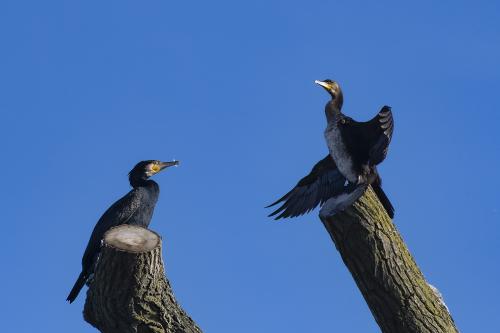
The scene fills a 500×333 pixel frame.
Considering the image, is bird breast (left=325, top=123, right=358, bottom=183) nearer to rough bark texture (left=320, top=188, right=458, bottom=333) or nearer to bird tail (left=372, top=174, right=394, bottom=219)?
bird tail (left=372, top=174, right=394, bottom=219)

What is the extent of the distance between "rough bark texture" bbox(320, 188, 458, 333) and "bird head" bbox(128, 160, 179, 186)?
4849 millimetres

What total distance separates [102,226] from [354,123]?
287 cm

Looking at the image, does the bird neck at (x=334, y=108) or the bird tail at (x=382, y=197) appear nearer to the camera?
the bird tail at (x=382, y=197)

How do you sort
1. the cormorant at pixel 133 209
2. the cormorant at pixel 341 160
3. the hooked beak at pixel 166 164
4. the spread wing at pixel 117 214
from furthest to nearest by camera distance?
the hooked beak at pixel 166 164 → the spread wing at pixel 117 214 → the cormorant at pixel 133 209 → the cormorant at pixel 341 160

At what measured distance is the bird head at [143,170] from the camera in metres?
9.32

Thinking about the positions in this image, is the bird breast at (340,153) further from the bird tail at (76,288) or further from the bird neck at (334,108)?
the bird tail at (76,288)

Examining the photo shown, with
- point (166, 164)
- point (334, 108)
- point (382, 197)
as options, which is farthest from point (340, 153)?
point (166, 164)

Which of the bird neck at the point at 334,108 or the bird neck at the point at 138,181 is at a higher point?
the bird neck at the point at 138,181

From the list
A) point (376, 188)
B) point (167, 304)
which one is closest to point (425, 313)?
point (167, 304)

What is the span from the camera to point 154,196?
8.98m

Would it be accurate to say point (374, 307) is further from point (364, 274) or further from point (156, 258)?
point (156, 258)

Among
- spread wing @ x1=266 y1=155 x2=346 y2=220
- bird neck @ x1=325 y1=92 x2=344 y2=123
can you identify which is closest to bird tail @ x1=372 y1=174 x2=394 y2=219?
spread wing @ x1=266 y1=155 x2=346 y2=220

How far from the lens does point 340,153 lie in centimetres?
691

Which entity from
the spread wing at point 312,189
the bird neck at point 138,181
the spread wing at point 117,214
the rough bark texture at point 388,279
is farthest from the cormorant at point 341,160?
the bird neck at point 138,181
